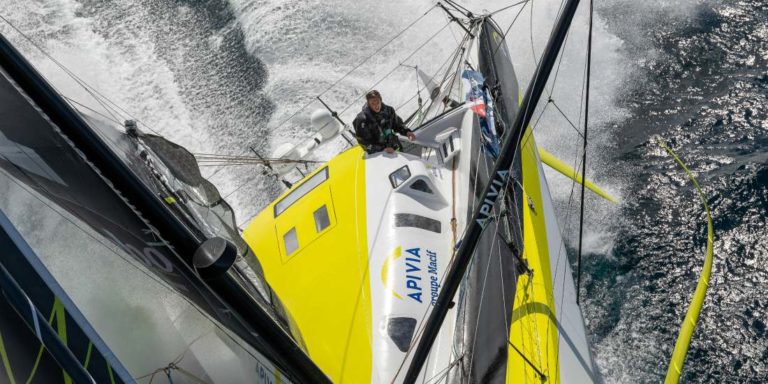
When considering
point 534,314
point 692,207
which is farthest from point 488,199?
point 692,207

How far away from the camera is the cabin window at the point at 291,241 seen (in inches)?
339

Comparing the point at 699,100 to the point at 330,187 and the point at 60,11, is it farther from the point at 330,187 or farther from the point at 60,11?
the point at 60,11

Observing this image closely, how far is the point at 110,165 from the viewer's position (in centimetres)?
398

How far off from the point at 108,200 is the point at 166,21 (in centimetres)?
1140

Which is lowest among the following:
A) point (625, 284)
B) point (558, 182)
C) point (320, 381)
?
point (320, 381)

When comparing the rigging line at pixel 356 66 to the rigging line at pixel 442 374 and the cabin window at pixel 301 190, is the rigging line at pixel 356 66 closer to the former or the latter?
the cabin window at pixel 301 190

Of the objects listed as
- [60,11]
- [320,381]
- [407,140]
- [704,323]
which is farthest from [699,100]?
[60,11]

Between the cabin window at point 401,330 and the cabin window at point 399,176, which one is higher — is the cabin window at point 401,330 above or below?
below

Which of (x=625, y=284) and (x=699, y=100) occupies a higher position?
(x=699, y=100)

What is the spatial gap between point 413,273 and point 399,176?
1529 mm

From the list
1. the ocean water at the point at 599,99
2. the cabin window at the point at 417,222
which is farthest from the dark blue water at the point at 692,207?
the cabin window at the point at 417,222

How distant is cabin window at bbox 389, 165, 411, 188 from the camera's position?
8.87 metres

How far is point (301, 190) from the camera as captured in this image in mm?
9414

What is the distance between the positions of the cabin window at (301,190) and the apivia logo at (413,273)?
1.81 meters
